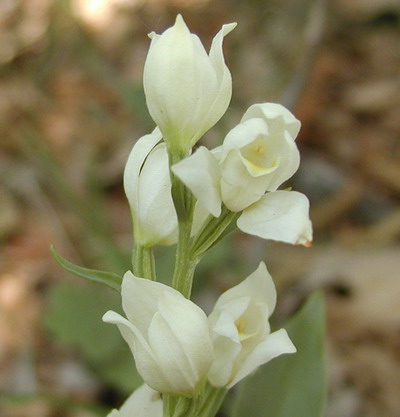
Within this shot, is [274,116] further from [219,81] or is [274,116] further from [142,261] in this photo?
[142,261]

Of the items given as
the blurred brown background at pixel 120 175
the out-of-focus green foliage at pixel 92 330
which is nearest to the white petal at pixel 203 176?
the blurred brown background at pixel 120 175

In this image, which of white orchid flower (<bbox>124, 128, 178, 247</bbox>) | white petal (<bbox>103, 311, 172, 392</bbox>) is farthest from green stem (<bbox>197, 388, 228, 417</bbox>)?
white orchid flower (<bbox>124, 128, 178, 247</bbox>)

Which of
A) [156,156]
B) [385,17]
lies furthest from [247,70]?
[156,156]

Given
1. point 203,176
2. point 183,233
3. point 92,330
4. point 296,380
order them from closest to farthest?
1. point 203,176
2. point 183,233
3. point 296,380
4. point 92,330

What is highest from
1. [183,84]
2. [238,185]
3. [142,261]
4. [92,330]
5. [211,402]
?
[183,84]

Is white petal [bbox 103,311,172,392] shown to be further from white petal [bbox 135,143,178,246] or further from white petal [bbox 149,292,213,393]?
white petal [bbox 135,143,178,246]

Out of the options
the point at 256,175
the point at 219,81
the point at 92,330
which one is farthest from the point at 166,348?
the point at 92,330

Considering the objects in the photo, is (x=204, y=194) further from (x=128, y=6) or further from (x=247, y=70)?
(x=128, y=6)
